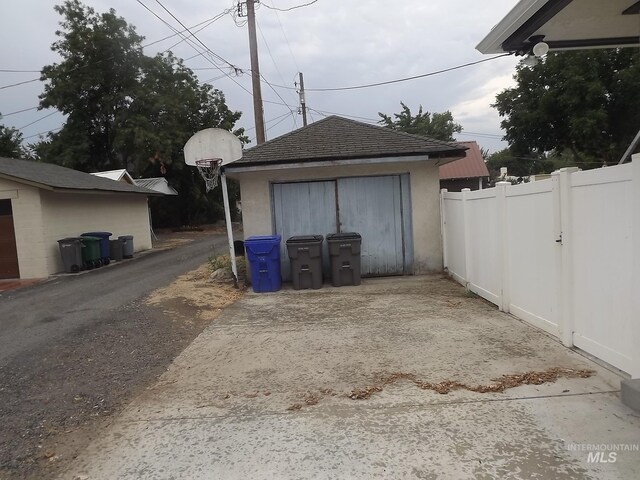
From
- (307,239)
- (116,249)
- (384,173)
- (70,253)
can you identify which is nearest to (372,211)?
(384,173)

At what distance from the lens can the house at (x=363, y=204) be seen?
10.1m

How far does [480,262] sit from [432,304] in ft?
3.35

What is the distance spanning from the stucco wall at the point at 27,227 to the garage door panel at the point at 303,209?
26.1ft

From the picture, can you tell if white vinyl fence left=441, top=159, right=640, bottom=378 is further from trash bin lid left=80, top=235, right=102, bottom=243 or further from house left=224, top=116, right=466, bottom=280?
trash bin lid left=80, top=235, right=102, bottom=243

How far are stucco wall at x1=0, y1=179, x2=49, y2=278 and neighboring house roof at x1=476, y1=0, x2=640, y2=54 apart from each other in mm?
13069

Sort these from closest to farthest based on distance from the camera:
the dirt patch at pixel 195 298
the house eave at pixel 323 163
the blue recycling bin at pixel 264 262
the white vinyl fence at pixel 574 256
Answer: the white vinyl fence at pixel 574 256 → the dirt patch at pixel 195 298 → the blue recycling bin at pixel 264 262 → the house eave at pixel 323 163

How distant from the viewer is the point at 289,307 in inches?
303

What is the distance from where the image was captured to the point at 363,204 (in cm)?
1016

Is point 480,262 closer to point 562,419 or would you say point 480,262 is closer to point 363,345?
point 363,345

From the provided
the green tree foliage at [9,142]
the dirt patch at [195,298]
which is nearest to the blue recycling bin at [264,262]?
the dirt patch at [195,298]

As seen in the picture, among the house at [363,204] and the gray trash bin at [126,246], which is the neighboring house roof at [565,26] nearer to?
the house at [363,204]

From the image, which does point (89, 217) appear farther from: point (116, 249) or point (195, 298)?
point (195, 298)

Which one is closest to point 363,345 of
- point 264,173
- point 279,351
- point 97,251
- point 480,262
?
point 279,351

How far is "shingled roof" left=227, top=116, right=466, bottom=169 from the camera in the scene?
9.53 meters
